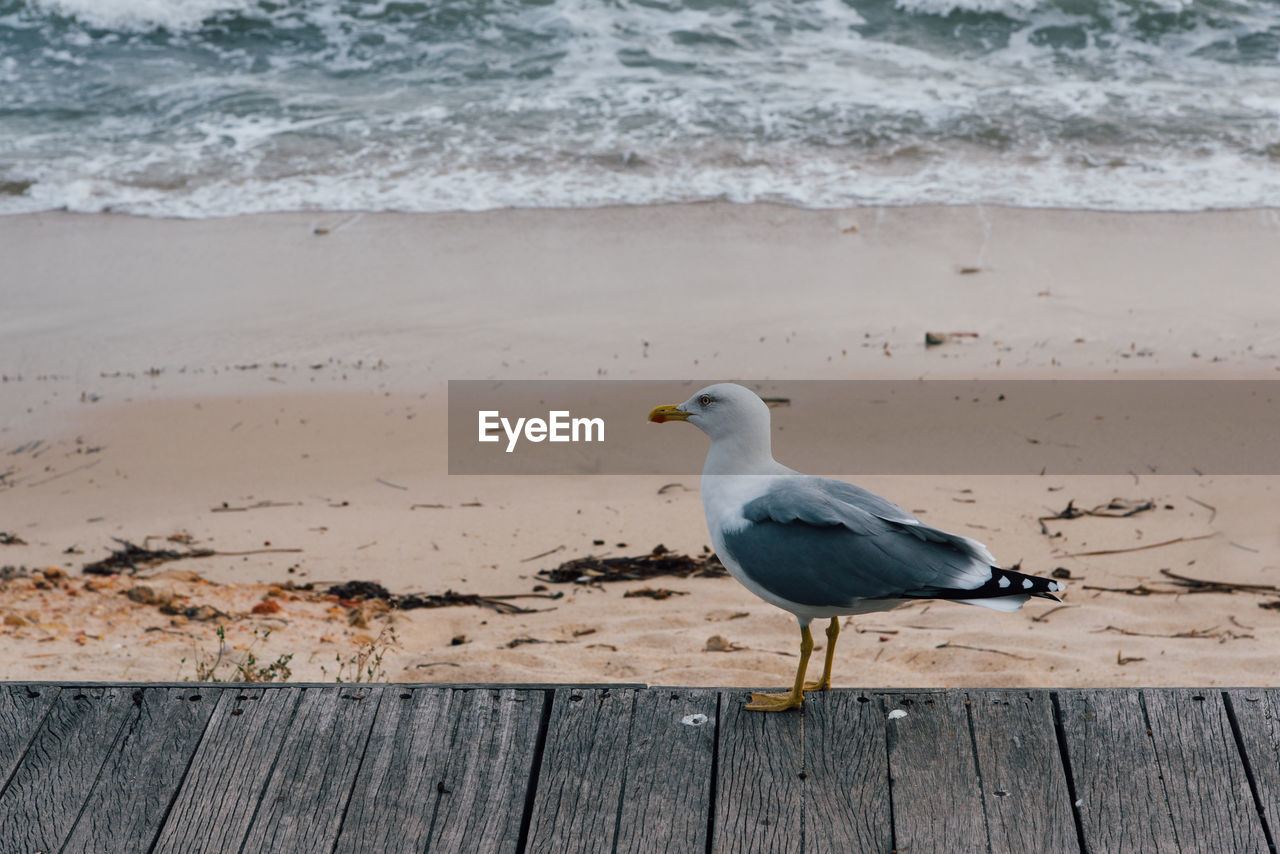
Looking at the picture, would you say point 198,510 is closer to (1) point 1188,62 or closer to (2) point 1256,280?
(2) point 1256,280

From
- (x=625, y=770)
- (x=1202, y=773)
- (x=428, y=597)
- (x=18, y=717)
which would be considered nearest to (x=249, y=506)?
(x=428, y=597)

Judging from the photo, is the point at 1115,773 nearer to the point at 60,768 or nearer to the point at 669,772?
the point at 669,772

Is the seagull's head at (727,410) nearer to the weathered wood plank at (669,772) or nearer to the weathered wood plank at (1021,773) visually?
the weathered wood plank at (669,772)

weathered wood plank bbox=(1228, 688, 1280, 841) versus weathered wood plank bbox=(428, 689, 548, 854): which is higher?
weathered wood plank bbox=(1228, 688, 1280, 841)

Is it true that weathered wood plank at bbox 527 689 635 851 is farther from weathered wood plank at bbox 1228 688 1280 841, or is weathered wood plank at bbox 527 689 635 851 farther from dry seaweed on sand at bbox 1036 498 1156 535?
dry seaweed on sand at bbox 1036 498 1156 535

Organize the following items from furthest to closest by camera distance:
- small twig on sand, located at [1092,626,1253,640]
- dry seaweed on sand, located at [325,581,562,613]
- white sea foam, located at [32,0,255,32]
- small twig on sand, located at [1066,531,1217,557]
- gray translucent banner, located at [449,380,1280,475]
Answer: white sea foam, located at [32,0,255,32]
gray translucent banner, located at [449,380,1280,475]
small twig on sand, located at [1066,531,1217,557]
dry seaweed on sand, located at [325,581,562,613]
small twig on sand, located at [1092,626,1253,640]

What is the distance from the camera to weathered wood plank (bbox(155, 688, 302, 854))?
254 centimetres

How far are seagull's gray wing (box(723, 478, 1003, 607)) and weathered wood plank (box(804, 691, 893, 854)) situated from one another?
255 millimetres

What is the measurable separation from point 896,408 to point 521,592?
2.63m

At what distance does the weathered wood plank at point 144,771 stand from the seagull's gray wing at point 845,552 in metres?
1.37

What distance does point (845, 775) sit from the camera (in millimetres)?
2664

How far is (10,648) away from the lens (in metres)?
4.53

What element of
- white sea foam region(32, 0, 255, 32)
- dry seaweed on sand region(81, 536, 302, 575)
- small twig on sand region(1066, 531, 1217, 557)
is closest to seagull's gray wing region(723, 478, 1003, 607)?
small twig on sand region(1066, 531, 1217, 557)

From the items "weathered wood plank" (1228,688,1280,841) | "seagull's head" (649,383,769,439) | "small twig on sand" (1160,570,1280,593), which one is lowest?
"small twig on sand" (1160,570,1280,593)
